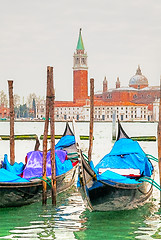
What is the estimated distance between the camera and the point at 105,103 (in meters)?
79.1

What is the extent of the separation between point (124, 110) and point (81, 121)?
7.32 m

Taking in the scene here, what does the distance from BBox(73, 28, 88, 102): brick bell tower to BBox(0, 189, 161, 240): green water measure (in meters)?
73.9

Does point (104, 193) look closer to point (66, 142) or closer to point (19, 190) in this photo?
point (19, 190)

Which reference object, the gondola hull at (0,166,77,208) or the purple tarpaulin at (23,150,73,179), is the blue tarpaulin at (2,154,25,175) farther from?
the gondola hull at (0,166,77,208)

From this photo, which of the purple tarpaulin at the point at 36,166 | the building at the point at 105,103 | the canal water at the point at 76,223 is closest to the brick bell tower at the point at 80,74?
the building at the point at 105,103

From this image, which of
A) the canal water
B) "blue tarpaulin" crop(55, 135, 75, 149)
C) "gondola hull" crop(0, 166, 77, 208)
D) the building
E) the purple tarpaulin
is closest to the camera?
the canal water

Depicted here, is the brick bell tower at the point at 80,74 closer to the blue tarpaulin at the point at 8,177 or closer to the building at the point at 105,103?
the building at the point at 105,103

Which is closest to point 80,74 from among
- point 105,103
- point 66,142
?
point 105,103

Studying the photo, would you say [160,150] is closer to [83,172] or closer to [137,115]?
[83,172]

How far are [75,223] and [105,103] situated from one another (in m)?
74.2

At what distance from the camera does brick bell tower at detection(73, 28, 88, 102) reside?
262 ft

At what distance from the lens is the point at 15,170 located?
6.30 m

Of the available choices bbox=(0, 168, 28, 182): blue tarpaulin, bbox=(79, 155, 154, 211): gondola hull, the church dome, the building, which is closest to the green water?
bbox=(79, 155, 154, 211): gondola hull

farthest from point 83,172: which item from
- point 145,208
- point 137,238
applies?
point 145,208
